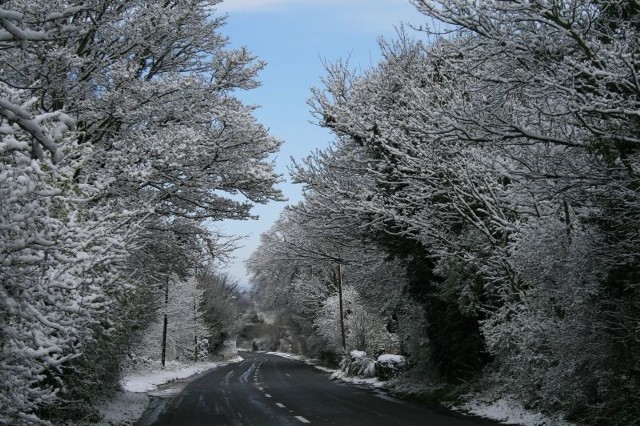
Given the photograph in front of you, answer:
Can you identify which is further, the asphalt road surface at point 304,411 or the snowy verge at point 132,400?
the snowy verge at point 132,400

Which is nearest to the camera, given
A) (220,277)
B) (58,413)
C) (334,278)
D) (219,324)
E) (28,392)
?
(28,392)

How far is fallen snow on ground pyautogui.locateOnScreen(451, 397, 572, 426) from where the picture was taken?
1124 cm

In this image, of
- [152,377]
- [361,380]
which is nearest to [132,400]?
[361,380]

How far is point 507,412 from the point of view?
41.1ft

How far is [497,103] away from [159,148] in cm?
600

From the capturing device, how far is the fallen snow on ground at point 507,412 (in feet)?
36.9

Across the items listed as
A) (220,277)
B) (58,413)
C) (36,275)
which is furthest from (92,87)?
(220,277)

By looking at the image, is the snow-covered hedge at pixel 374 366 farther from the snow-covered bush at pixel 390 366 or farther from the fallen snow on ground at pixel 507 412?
the fallen snow on ground at pixel 507 412

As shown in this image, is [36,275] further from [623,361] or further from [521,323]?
[521,323]

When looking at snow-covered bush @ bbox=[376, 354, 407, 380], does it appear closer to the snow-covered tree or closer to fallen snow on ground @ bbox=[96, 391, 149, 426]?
fallen snow on ground @ bbox=[96, 391, 149, 426]

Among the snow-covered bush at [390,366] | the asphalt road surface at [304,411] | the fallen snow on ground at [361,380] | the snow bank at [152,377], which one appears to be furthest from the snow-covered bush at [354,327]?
the snow bank at [152,377]

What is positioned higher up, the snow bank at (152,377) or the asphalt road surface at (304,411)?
the asphalt road surface at (304,411)

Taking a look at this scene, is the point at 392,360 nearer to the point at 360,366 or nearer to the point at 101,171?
the point at 360,366

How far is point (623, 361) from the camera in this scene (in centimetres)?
879
